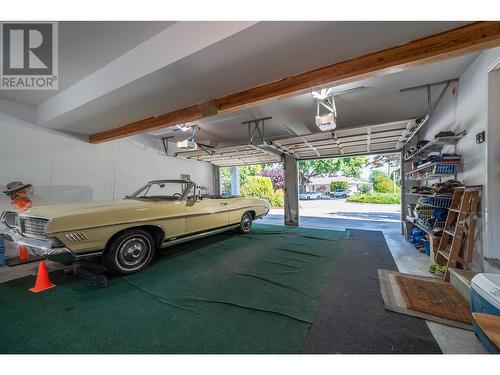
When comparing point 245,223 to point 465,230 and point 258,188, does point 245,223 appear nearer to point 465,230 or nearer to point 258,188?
point 465,230

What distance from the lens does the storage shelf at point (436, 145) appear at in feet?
10.2

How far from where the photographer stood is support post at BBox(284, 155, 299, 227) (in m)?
7.12

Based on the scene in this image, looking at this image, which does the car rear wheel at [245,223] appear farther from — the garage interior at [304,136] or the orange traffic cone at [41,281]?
the orange traffic cone at [41,281]

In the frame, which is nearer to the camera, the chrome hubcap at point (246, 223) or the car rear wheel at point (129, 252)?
the car rear wheel at point (129, 252)

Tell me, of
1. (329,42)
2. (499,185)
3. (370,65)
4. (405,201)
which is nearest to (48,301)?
(329,42)

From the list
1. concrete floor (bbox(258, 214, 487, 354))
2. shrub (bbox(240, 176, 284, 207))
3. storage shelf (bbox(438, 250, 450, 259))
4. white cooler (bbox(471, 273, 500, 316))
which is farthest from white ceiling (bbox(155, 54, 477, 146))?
shrub (bbox(240, 176, 284, 207))

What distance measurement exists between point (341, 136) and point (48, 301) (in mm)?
5995

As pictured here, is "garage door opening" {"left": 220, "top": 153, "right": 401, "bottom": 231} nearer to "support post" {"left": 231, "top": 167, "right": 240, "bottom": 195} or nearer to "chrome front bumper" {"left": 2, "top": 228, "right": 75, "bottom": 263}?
"support post" {"left": 231, "top": 167, "right": 240, "bottom": 195}

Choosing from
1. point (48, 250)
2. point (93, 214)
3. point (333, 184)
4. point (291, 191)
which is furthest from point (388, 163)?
point (48, 250)

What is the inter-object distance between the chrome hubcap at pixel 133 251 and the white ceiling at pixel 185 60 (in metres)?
2.25

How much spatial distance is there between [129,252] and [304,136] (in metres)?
4.44

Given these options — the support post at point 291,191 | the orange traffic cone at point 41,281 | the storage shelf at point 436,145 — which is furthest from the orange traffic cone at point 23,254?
the storage shelf at point 436,145

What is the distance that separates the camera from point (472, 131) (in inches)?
110

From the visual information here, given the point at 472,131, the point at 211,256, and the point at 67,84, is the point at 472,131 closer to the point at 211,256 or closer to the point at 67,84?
the point at 211,256
